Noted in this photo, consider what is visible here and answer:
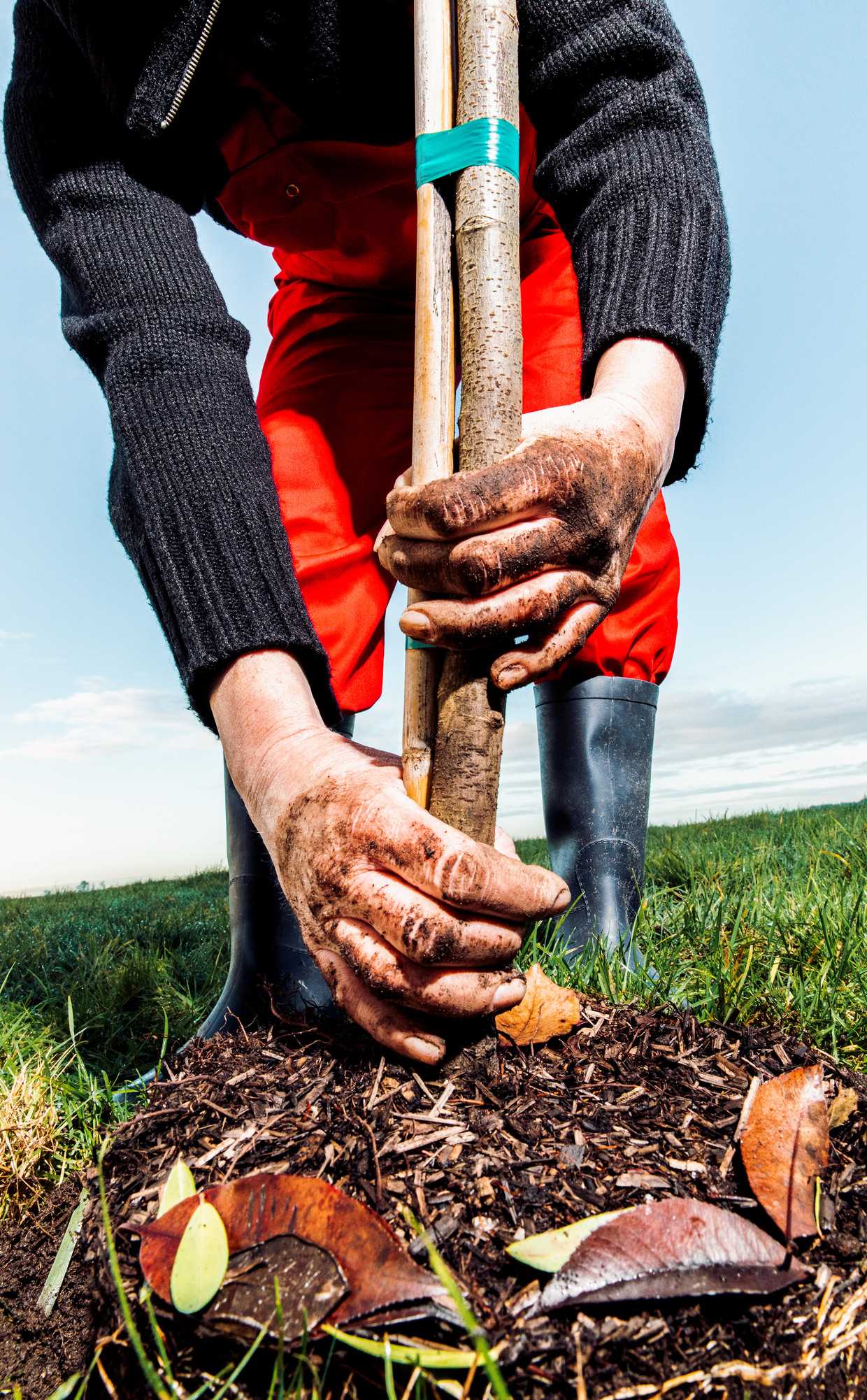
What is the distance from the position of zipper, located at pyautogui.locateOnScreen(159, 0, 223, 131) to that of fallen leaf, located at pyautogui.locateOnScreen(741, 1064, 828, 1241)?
2490mm

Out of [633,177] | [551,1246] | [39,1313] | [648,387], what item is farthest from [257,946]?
[633,177]

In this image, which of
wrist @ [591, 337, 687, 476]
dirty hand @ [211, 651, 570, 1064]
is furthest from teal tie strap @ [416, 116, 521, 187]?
dirty hand @ [211, 651, 570, 1064]

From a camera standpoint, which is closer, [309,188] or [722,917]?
[309,188]

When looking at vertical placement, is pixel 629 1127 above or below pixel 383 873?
below

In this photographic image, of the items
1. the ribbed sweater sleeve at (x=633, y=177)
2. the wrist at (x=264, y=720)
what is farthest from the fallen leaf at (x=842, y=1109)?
the ribbed sweater sleeve at (x=633, y=177)

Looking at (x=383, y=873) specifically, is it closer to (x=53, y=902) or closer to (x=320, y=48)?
(x=320, y=48)

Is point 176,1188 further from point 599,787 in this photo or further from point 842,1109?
point 599,787

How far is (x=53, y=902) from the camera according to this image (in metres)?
6.93

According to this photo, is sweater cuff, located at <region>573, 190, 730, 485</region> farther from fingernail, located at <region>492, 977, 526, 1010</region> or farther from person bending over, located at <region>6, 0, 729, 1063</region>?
fingernail, located at <region>492, 977, 526, 1010</region>

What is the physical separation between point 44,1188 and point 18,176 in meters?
2.68

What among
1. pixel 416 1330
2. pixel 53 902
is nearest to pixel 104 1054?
pixel 416 1330

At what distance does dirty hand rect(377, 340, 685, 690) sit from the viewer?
1.36 metres

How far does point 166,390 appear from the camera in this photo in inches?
84.0

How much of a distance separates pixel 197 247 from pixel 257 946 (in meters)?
1.88
